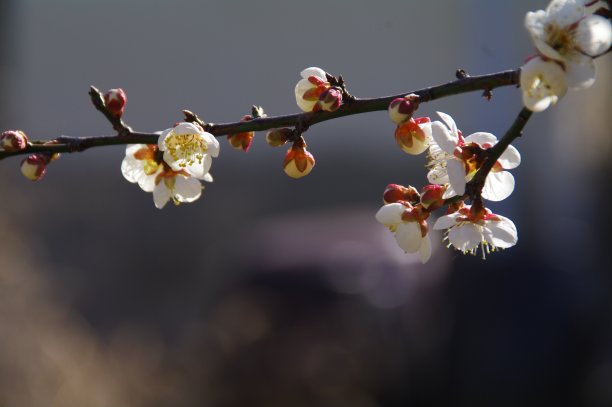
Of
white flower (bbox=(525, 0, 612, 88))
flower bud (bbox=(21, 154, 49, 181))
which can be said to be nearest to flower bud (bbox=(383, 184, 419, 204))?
white flower (bbox=(525, 0, 612, 88))

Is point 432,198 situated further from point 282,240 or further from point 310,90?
point 282,240

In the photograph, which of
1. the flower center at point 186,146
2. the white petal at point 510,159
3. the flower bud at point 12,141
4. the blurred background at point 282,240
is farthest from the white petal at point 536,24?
the blurred background at point 282,240

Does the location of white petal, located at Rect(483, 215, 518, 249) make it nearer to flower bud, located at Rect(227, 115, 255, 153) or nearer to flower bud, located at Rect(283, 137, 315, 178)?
flower bud, located at Rect(283, 137, 315, 178)

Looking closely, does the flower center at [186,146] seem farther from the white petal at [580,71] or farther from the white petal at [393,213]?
the white petal at [580,71]

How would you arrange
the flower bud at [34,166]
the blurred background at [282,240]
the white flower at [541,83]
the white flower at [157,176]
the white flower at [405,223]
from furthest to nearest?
the blurred background at [282,240] < the white flower at [157,176] < the flower bud at [34,166] < the white flower at [405,223] < the white flower at [541,83]

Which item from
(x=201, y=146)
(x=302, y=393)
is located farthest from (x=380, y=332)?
(x=201, y=146)

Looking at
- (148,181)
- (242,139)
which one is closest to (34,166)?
(148,181)
